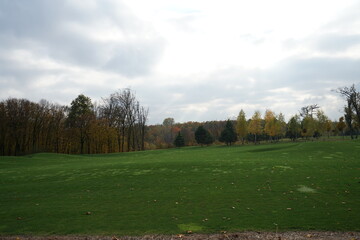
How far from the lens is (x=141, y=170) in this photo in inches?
884

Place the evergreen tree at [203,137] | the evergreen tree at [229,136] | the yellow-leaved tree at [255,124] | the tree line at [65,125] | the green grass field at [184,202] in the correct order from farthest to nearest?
the evergreen tree at [203,137] → the evergreen tree at [229,136] → the yellow-leaved tree at [255,124] → the tree line at [65,125] → the green grass field at [184,202]

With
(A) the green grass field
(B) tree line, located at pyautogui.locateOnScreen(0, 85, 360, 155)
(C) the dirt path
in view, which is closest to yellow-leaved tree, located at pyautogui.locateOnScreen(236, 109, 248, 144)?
(B) tree line, located at pyautogui.locateOnScreen(0, 85, 360, 155)

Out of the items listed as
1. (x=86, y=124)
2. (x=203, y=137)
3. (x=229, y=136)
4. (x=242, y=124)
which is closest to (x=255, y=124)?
(x=242, y=124)

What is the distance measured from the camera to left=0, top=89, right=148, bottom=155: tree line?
5406cm

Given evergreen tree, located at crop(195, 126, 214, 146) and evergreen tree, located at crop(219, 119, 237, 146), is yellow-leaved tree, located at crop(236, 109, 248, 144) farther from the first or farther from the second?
evergreen tree, located at crop(195, 126, 214, 146)

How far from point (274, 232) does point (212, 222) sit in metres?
Answer: 2.13

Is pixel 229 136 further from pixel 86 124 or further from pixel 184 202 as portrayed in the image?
pixel 184 202

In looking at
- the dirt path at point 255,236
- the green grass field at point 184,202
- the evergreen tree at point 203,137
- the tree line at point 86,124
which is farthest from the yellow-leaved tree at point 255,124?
the dirt path at point 255,236

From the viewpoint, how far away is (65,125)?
6397 cm

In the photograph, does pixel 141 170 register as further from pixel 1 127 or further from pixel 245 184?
pixel 1 127

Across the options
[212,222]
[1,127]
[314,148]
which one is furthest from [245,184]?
[1,127]

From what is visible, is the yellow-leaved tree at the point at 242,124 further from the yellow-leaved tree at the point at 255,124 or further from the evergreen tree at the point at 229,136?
the evergreen tree at the point at 229,136

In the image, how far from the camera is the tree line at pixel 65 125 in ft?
177

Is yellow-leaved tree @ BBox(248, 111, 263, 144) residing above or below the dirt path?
above
